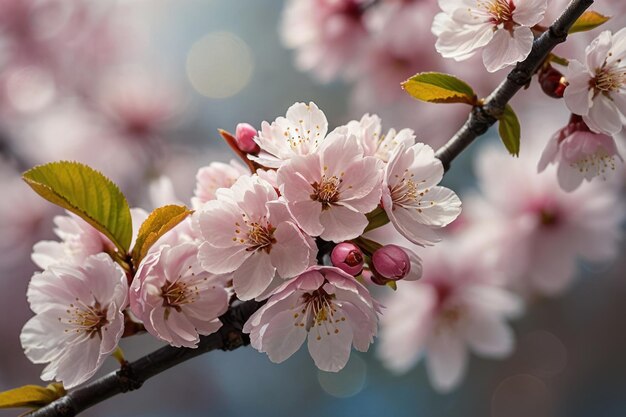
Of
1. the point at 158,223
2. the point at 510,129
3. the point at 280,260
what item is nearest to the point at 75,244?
the point at 158,223

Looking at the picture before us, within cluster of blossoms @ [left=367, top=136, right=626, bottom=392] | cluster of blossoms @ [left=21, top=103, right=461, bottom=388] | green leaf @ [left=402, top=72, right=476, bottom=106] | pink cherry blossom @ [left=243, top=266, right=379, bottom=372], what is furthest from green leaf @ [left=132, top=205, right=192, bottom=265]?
cluster of blossoms @ [left=367, top=136, right=626, bottom=392]

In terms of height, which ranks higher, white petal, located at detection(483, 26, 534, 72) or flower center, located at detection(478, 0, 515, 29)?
flower center, located at detection(478, 0, 515, 29)

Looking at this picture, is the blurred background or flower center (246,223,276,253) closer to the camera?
flower center (246,223,276,253)

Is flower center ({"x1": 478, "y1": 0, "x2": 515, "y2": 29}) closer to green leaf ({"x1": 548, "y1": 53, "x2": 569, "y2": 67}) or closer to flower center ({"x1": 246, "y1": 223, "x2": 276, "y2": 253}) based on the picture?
green leaf ({"x1": 548, "y1": 53, "x2": 569, "y2": 67})

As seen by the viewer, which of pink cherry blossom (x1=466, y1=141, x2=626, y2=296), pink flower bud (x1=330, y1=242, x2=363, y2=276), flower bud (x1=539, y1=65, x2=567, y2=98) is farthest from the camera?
pink cherry blossom (x1=466, y1=141, x2=626, y2=296)

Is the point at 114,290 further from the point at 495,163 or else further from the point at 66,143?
the point at 66,143

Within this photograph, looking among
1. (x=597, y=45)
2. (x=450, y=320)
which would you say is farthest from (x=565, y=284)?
(x=597, y=45)

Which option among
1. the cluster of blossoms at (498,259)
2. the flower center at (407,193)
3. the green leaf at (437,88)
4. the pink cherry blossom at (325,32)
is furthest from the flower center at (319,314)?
the pink cherry blossom at (325,32)

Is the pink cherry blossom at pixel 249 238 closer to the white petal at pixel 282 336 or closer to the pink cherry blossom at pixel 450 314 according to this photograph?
the white petal at pixel 282 336
